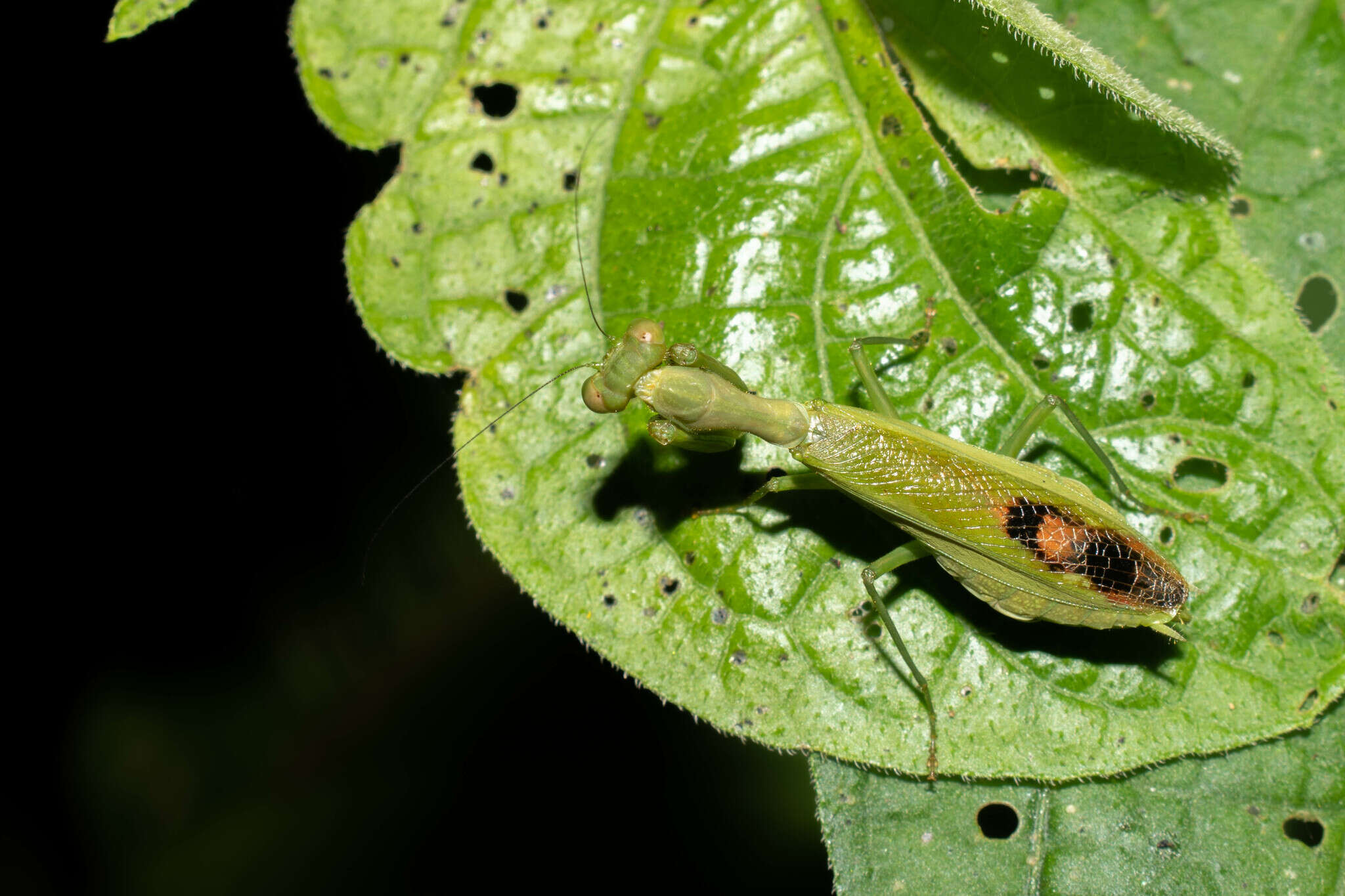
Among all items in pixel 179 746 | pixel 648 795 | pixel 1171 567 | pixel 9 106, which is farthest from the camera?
pixel 648 795

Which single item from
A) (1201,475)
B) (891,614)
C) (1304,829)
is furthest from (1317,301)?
(891,614)

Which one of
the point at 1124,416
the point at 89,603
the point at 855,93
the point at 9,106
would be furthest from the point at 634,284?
the point at 89,603

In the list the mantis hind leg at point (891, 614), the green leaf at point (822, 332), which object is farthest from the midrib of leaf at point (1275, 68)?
the mantis hind leg at point (891, 614)

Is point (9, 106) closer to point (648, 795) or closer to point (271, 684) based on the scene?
point (271, 684)

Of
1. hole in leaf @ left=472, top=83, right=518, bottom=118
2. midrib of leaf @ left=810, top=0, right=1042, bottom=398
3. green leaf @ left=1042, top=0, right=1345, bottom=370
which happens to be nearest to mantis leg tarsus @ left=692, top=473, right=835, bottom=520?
midrib of leaf @ left=810, top=0, right=1042, bottom=398

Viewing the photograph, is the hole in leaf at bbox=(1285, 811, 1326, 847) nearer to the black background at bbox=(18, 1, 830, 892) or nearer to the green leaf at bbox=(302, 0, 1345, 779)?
the green leaf at bbox=(302, 0, 1345, 779)

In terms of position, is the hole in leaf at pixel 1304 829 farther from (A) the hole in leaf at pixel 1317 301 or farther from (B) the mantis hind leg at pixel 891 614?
(A) the hole in leaf at pixel 1317 301
